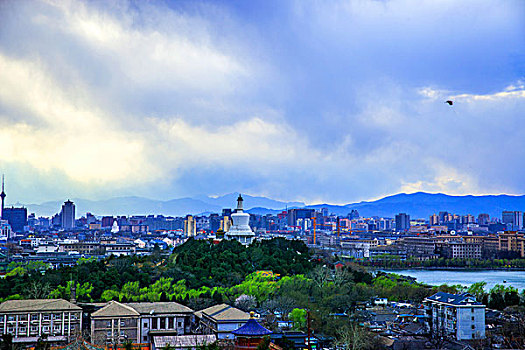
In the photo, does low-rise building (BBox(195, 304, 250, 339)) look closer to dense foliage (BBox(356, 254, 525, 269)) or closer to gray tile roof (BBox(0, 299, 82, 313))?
gray tile roof (BBox(0, 299, 82, 313))

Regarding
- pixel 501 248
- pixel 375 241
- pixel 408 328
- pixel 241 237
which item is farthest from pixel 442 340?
pixel 375 241

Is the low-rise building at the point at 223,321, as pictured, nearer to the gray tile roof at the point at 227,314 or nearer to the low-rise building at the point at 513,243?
the gray tile roof at the point at 227,314

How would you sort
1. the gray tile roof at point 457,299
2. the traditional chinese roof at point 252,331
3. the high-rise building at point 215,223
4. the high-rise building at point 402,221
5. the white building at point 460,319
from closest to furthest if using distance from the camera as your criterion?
the traditional chinese roof at point 252,331
the white building at point 460,319
the gray tile roof at point 457,299
the high-rise building at point 215,223
the high-rise building at point 402,221

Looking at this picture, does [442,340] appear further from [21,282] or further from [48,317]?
[21,282]

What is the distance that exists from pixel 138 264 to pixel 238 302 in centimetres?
858

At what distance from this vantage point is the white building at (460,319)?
1736 cm

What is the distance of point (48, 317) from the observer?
17.0 metres

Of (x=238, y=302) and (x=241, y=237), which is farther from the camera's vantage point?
(x=241, y=237)

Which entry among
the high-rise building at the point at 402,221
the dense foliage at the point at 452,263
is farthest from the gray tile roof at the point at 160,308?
the high-rise building at the point at 402,221

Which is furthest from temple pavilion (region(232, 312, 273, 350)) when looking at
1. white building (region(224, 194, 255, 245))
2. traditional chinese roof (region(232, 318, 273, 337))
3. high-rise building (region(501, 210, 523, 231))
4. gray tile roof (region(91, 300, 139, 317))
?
high-rise building (region(501, 210, 523, 231))

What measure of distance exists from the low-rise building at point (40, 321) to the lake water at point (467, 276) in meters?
25.4

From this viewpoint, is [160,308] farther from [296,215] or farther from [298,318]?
[296,215]

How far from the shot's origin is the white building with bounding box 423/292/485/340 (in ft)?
57.0

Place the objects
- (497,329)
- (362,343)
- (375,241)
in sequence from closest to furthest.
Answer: (362,343) → (497,329) → (375,241)
